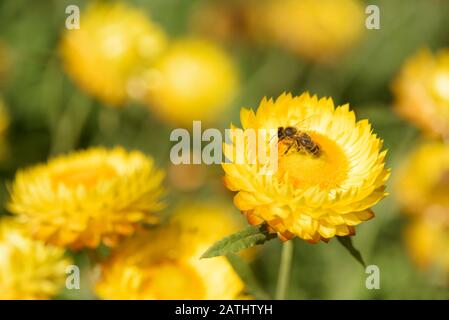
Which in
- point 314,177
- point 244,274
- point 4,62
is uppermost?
point 4,62

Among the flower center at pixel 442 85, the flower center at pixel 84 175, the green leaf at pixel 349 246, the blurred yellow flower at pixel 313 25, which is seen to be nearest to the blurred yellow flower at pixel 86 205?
the flower center at pixel 84 175

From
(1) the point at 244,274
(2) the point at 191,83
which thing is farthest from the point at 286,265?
(2) the point at 191,83

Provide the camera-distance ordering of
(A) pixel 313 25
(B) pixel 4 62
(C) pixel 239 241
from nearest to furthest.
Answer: (C) pixel 239 241 → (B) pixel 4 62 → (A) pixel 313 25

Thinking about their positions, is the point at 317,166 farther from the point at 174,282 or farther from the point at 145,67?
the point at 145,67

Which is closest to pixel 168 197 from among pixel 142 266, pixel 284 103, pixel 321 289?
pixel 321 289

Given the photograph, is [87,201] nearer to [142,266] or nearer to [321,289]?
[142,266]

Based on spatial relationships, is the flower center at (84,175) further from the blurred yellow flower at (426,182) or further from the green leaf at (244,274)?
the blurred yellow flower at (426,182)

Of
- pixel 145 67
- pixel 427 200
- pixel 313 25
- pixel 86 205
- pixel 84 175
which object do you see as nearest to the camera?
pixel 86 205
